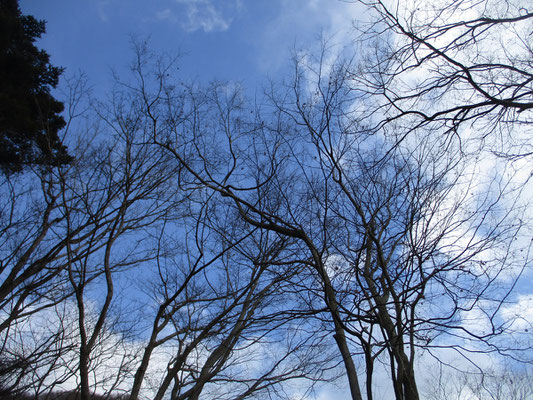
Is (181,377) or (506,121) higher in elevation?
(506,121)

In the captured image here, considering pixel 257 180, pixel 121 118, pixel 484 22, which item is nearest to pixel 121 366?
pixel 257 180

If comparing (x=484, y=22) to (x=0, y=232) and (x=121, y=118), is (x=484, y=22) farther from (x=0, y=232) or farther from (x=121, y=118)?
(x=0, y=232)

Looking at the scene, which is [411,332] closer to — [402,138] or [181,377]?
[402,138]

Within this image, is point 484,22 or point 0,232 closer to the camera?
point 484,22

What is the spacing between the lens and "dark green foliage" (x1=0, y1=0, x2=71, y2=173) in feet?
21.4

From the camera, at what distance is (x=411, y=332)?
258 centimetres

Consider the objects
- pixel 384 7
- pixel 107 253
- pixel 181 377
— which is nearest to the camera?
pixel 384 7

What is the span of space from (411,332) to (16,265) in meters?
6.29

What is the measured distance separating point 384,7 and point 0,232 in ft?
20.3

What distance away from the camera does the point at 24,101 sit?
6.81 m

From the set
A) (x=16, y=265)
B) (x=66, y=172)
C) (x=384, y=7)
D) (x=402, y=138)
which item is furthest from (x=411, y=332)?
(x=16, y=265)

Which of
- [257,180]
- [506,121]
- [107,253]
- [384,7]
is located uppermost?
[384,7]

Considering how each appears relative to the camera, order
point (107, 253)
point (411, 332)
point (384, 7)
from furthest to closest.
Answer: point (107, 253) → point (384, 7) → point (411, 332)

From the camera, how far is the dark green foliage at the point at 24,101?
21.4 ft
